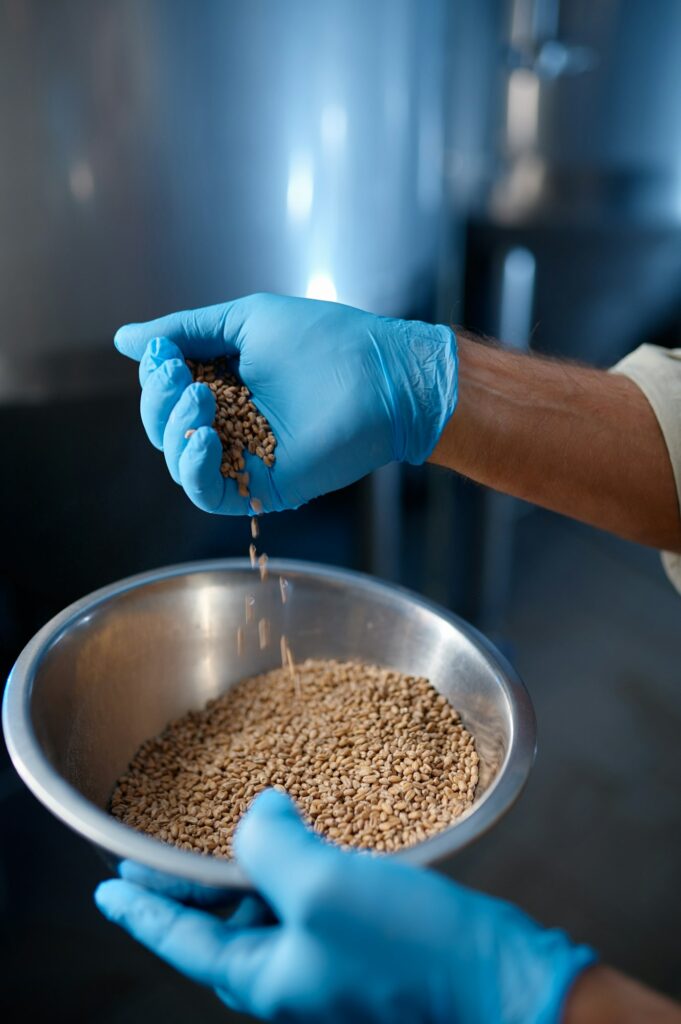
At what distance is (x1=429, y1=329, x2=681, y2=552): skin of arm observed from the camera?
0.82m

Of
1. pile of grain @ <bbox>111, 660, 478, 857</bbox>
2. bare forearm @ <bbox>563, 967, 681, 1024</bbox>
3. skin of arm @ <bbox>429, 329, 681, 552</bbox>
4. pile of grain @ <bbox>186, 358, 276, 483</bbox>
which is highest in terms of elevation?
pile of grain @ <bbox>186, 358, 276, 483</bbox>

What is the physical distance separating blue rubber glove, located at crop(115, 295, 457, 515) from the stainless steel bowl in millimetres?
105

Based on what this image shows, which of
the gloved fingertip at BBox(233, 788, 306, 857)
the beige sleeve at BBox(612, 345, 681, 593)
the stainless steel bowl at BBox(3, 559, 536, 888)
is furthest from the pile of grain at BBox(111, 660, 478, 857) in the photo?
the beige sleeve at BBox(612, 345, 681, 593)

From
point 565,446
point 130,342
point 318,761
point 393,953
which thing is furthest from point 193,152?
point 393,953

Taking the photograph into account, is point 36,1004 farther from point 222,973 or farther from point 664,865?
point 664,865

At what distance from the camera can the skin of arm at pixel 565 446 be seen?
0.82 metres

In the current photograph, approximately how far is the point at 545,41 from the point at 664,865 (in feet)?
3.44

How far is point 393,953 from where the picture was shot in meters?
0.47

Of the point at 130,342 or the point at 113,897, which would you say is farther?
the point at 130,342

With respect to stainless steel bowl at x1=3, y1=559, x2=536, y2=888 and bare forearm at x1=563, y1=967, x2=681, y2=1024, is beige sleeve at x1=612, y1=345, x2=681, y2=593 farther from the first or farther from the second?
bare forearm at x1=563, y1=967, x2=681, y2=1024

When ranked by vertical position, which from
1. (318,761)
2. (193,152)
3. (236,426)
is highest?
(193,152)

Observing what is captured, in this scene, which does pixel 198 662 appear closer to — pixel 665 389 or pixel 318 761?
pixel 318 761

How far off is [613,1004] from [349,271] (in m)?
0.72

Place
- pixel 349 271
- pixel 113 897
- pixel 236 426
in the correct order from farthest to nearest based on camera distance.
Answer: pixel 349 271
pixel 236 426
pixel 113 897
